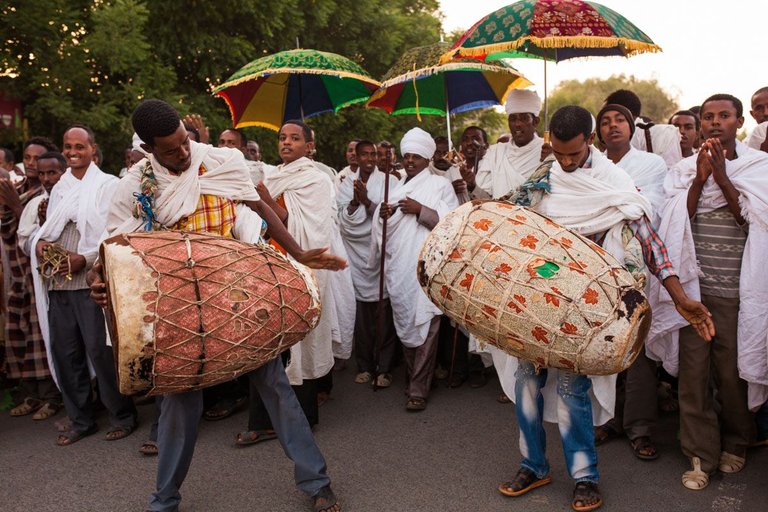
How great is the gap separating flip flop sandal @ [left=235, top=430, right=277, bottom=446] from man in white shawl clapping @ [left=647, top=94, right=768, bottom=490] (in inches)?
98.4

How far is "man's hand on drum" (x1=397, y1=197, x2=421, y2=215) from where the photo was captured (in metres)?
5.40

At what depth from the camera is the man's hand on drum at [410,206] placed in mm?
5402

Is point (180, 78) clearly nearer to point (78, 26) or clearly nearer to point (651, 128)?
point (78, 26)

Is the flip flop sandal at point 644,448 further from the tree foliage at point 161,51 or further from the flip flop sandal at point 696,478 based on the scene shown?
the tree foliage at point 161,51

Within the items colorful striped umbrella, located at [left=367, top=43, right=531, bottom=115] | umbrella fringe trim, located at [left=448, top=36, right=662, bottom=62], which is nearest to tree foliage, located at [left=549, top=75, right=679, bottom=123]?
colorful striped umbrella, located at [left=367, top=43, right=531, bottom=115]

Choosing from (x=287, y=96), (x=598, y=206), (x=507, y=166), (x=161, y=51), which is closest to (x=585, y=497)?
(x=598, y=206)

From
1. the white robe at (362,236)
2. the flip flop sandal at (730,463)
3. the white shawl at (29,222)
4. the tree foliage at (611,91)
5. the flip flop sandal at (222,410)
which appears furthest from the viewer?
the tree foliage at (611,91)

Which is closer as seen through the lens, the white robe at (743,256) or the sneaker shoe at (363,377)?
the white robe at (743,256)

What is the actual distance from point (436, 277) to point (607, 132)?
181 cm

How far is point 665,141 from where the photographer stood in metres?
Answer: 5.89

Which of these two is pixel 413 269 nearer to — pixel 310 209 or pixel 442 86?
pixel 310 209

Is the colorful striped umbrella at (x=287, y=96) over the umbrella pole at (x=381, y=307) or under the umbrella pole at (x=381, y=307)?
over

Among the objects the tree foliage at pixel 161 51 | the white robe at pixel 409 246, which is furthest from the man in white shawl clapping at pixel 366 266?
the tree foliage at pixel 161 51

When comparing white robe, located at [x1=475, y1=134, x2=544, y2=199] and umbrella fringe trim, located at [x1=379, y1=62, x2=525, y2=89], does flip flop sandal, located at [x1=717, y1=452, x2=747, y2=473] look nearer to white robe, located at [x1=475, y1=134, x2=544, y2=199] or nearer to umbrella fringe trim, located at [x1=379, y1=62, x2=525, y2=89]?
white robe, located at [x1=475, y1=134, x2=544, y2=199]
